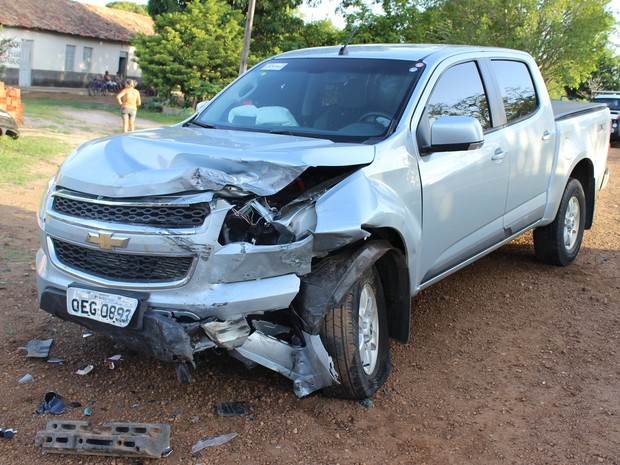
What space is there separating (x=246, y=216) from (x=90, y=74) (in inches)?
1402

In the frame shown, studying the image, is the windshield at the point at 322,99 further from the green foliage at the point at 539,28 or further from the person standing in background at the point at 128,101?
the green foliage at the point at 539,28

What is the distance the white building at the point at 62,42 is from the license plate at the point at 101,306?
29794 mm

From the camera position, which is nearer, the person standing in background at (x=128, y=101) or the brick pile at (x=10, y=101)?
the brick pile at (x=10, y=101)

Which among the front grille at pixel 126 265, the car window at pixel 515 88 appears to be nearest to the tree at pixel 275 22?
the car window at pixel 515 88

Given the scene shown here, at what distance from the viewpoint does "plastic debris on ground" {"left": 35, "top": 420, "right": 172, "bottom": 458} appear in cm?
305

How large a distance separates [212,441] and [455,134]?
2154 mm

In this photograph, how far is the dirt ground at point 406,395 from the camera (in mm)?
3277

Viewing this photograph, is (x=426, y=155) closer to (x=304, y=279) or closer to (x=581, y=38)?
(x=304, y=279)

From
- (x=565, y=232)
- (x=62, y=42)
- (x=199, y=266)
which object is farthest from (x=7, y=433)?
(x=62, y=42)

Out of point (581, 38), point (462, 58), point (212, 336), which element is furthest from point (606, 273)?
point (581, 38)

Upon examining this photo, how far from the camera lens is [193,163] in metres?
3.36

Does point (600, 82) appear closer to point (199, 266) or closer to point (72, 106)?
point (72, 106)

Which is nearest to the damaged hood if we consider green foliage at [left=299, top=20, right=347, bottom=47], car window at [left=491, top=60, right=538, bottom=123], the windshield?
the windshield

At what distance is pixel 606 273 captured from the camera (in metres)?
6.42
